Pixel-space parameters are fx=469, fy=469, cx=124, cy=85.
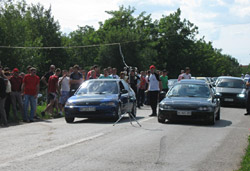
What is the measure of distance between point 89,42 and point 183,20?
19.0 m

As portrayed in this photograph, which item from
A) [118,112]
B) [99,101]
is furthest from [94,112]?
[118,112]

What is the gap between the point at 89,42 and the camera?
9281 cm

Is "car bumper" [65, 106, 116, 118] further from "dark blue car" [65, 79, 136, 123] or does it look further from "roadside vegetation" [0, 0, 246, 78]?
"roadside vegetation" [0, 0, 246, 78]

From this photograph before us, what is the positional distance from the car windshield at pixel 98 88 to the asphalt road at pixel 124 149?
3.21 m

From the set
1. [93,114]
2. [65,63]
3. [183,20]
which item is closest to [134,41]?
[65,63]

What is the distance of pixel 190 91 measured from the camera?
1547 cm

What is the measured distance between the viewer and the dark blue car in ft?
49.0

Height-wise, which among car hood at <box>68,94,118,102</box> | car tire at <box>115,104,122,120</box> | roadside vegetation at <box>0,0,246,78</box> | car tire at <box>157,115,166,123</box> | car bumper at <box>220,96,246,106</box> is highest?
roadside vegetation at <box>0,0,246,78</box>

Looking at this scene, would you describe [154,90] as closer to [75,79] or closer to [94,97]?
[94,97]

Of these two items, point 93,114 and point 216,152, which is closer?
point 216,152

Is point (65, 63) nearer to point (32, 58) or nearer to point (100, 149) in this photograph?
point (32, 58)

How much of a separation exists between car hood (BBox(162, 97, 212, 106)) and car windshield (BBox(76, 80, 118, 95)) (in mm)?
2266

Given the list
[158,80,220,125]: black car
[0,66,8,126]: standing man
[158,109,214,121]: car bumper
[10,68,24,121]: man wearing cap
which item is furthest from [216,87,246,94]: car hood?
[0,66,8,126]: standing man

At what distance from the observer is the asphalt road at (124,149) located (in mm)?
7254
